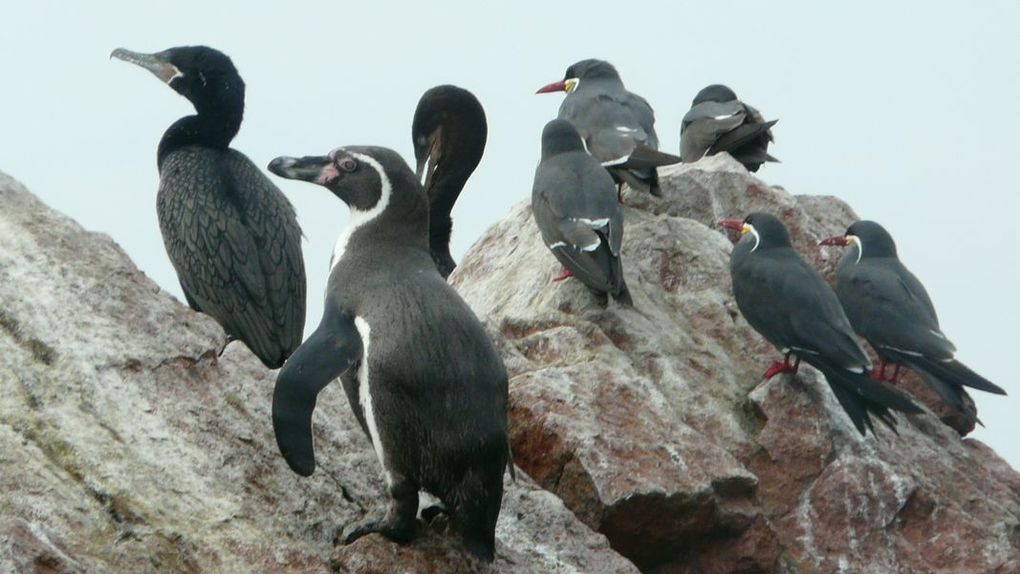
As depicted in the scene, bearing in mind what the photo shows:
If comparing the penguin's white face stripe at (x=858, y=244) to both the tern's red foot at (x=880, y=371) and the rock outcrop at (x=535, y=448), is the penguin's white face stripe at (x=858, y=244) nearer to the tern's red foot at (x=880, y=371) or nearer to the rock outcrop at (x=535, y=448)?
the tern's red foot at (x=880, y=371)

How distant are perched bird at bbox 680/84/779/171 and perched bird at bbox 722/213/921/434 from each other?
3.99 meters

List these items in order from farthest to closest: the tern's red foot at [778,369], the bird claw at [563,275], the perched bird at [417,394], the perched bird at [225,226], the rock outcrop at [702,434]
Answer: the bird claw at [563,275], the tern's red foot at [778,369], the perched bird at [225,226], the rock outcrop at [702,434], the perched bird at [417,394]

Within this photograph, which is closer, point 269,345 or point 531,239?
point 269,345

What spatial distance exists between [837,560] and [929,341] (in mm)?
2864

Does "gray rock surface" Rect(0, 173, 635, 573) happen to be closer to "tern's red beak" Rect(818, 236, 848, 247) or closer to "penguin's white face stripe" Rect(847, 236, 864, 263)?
"penguin's white face stripe" Rect(847, 236, 864, 263)

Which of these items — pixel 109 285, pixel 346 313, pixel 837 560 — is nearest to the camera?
pixel 346 313

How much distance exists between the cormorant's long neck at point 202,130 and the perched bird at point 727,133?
6.31 m

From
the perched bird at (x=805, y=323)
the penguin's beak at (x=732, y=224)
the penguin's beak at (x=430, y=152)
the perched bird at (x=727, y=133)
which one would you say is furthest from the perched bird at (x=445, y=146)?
the perched bird at (x=805, y=323)

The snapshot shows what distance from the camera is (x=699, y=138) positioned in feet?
52.5

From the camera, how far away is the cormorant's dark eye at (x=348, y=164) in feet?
24.9

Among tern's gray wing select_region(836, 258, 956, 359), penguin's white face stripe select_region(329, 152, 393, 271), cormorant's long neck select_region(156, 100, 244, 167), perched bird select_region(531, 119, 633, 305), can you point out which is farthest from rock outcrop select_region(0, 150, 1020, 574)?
cormorant's long neck select_region(156, 100, 244, 167)

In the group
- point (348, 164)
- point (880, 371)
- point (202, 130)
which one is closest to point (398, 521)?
point (348, 164)

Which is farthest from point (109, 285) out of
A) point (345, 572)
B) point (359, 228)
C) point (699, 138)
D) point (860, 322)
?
point (699, 138)

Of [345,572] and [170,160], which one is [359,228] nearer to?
[345,572]
